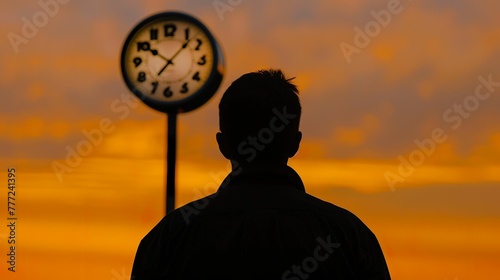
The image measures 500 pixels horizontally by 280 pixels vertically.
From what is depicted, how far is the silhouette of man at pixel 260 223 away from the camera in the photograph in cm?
208

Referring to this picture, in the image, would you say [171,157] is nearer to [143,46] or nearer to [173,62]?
[173,62]

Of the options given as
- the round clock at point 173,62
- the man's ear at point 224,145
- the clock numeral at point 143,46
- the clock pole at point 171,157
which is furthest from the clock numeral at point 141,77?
the man's ear at point 224,145

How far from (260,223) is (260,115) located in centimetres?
27

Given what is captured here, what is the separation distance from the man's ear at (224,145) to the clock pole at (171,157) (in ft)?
13.2

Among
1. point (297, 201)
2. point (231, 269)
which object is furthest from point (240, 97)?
point (231, 269)

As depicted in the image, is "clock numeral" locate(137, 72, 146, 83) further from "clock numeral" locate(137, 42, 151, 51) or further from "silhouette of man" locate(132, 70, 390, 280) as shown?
"silhouette of man" locate(132, 70, 390, 280)

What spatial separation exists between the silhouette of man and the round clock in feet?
12.9

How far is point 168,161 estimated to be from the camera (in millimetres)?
6398

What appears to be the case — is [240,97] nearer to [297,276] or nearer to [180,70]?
[297,276]

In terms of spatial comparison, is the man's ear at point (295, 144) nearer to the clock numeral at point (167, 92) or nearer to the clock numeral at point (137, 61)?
the clock numeral at point (167, 92)

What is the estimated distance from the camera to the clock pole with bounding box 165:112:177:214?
6.27 meters

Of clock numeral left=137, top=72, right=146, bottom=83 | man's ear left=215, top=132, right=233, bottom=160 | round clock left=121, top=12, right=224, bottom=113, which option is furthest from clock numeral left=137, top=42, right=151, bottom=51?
man's ear left=215, top=132, right=233, bottom=160

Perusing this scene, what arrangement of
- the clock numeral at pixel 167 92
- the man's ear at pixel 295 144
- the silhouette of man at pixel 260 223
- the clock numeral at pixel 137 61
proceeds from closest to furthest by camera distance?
the silhouette of man at pixel 260 223, the man's ear at pixel 295 144, the clock numeral at pixel 167 92, the clock numeral at pixel 137 61

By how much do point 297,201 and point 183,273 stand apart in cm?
34
